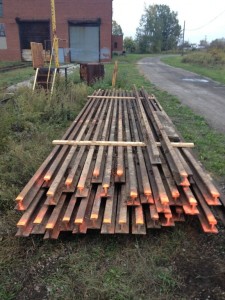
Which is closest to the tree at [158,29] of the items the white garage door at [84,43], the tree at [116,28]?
the tree at [116,28]

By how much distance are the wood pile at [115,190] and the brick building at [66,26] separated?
78.9ft

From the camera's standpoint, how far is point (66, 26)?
86.4ft

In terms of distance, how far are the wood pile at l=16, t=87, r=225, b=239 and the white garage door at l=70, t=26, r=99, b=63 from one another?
78.9 ft

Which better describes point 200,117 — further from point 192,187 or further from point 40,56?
point 40,56

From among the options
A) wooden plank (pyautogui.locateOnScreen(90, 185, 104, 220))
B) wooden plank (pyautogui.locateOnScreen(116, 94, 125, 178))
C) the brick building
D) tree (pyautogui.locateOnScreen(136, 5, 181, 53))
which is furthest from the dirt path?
tree (pyautogui.locateOnScreen(136, 5, 181, 53))

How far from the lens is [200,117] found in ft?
26.1

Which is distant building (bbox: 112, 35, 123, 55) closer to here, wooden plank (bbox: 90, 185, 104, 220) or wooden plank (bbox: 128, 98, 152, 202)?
wooden plank (bbox: 128, 98, 152, 202)

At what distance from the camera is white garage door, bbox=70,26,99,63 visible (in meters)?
26.3

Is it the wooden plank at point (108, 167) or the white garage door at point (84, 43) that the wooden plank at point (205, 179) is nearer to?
the wooden plank at point (108, 167)

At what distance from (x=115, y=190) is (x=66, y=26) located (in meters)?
26.2

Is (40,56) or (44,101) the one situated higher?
(40,56)

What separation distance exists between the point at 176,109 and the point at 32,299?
7333mm

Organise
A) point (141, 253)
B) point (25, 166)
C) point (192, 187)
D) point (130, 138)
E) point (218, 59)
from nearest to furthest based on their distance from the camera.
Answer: point (141, 253) → point (192, 187) → point (25, 166) → point (130, 138) → point (218, 59)

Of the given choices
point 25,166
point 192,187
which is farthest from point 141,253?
point 25,166
